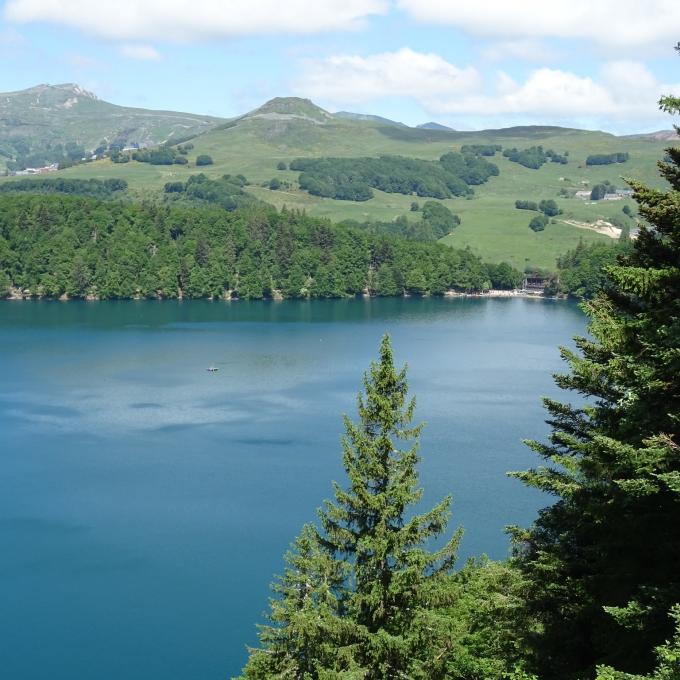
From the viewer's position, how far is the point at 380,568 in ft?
74.3

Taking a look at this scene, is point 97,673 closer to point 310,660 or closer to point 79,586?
point 79,586

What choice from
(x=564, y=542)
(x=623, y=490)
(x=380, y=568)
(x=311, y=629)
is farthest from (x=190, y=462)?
(x=623, y=490)

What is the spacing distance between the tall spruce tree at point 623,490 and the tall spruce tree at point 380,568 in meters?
2.66

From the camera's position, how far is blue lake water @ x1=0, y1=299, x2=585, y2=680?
155 feet

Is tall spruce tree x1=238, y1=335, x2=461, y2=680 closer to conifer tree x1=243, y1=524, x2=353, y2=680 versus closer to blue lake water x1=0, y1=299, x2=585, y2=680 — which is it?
conifer tree x1=243, y1=524, x2=353, y2=680

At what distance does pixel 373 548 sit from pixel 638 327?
793 cm

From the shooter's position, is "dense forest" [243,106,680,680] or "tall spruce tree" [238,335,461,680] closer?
"dense forest" [243,106,680,680]

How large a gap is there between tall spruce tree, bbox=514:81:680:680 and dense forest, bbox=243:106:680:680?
36 mm

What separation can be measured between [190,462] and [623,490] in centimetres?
5982

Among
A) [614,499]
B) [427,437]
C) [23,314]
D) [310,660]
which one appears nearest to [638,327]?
[614,499]

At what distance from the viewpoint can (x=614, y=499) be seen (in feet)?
60.6

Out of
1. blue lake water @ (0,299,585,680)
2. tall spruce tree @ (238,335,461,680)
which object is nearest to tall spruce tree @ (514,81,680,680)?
tall spruce tree @ (238,335,461,680)

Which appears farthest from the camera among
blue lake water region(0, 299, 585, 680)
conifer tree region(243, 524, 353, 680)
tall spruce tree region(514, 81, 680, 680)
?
blue lake water region(0, 299, 585, 680)

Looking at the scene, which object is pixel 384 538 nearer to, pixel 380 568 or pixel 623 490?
pixel 380 568
